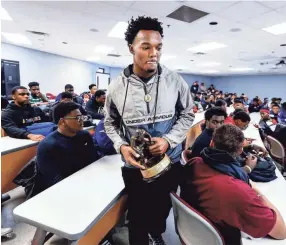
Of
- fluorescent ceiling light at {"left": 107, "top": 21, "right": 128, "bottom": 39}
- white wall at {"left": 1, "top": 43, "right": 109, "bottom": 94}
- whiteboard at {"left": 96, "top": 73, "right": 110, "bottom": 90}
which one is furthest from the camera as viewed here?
whiteboard at {"left": 96, "top": 73, "right": 110, "bottom": 90}

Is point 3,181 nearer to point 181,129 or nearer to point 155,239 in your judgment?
point 155,239

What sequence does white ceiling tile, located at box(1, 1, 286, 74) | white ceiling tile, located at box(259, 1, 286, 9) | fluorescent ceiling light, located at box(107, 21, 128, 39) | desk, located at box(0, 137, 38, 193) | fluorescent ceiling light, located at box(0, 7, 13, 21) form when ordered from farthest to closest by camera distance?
→ fluorescent ceiling light, located at box(107, 21, 128, 39)
fluorescent ceiling light, located at box(0, 7, 13, 21)
white ceiling tile, located at box(1, 1, 286, 74)
white ceiling tile, located at box(259, 1, 286, 9)
desk, located at box(0, 137, 38, 193)

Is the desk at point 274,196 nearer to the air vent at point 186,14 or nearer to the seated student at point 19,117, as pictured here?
the seated student at point 19,117

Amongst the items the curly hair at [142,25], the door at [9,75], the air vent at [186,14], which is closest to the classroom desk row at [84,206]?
the curly hair at [142,25]

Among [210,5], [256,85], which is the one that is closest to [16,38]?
[210,5]

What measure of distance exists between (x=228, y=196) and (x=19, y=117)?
273 cm

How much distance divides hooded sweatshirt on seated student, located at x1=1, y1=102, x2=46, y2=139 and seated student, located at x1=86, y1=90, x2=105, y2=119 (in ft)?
3.08

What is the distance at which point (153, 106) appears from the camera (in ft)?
3.18

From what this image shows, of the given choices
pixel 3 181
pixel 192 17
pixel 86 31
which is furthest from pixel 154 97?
pixel 86 31

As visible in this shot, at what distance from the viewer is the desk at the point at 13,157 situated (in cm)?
201

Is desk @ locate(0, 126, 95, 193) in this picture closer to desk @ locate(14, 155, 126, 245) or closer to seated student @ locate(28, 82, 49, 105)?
desk @ locate(14, 155, 126, 245)

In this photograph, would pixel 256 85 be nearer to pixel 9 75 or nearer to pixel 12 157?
pixel 9 75

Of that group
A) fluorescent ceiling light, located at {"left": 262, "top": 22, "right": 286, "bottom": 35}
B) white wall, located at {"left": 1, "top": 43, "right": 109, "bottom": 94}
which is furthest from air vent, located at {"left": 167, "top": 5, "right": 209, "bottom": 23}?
white wall, located at {"left": 1, "top": 43, "right": 109, "bottom": 94}

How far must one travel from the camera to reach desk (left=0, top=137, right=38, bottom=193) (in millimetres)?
2013
